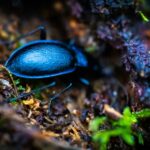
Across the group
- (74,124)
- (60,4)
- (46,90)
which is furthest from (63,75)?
(60,4)

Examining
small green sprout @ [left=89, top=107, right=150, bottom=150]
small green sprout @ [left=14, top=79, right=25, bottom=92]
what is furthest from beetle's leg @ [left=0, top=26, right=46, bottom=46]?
small green sprout @ [left=89, top=107, right=150, bottom=150]

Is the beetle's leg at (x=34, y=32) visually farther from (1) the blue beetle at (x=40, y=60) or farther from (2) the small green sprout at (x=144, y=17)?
(2) the small green sprout at (x=144, y=17)

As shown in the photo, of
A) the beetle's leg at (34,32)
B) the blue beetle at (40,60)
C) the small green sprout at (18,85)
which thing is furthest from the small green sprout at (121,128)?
the beetle's leg at (34,32)

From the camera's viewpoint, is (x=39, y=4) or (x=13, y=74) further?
(x=39, y=4)

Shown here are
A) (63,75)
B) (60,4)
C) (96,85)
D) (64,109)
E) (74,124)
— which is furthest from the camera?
(60,4)

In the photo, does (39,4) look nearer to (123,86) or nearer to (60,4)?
(60,4)

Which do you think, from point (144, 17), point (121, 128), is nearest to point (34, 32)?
point (144, 17)

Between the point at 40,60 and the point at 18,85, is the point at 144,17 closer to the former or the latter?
the point at 40,60

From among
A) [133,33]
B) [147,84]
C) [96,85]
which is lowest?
[96,85]
